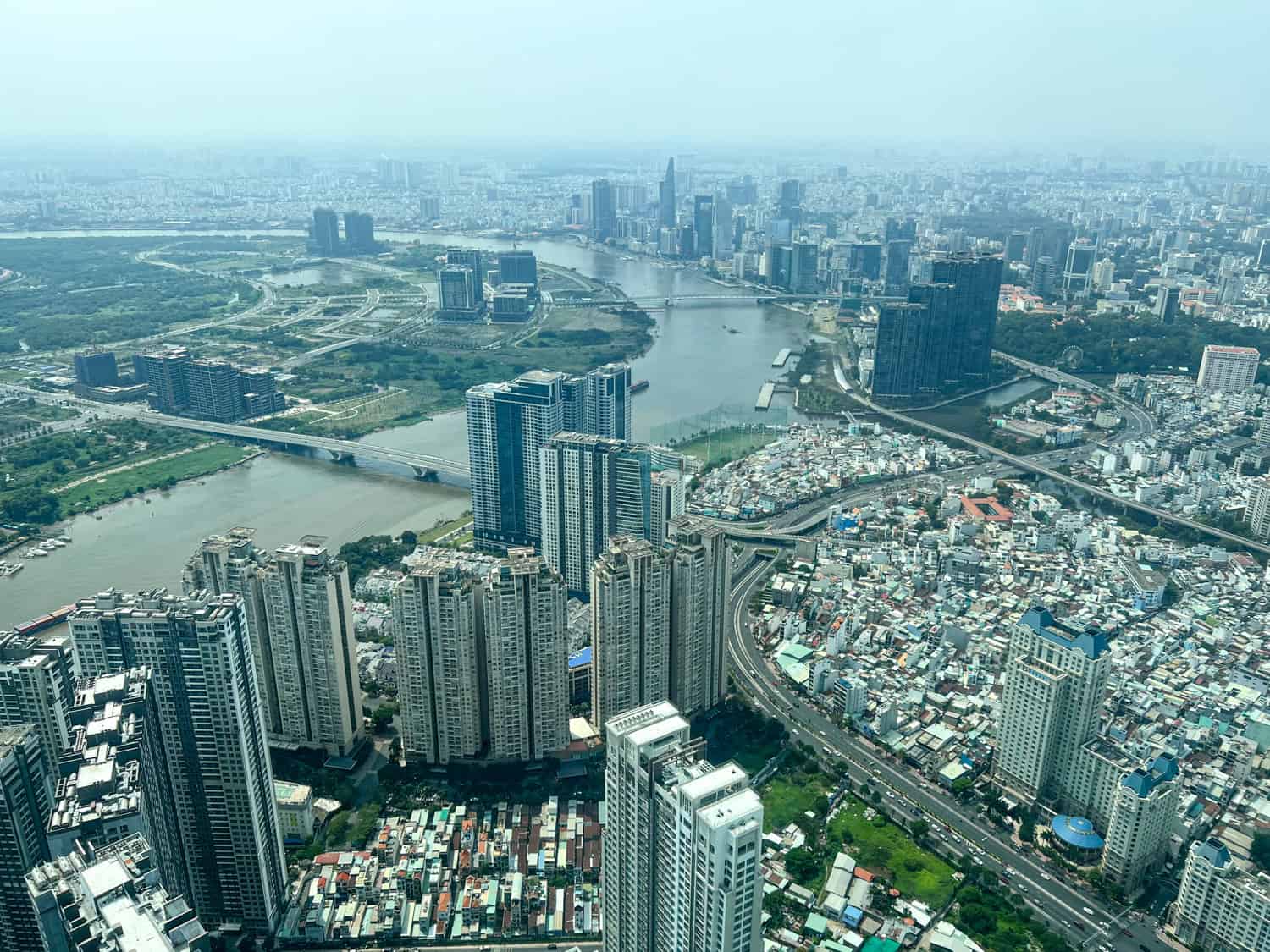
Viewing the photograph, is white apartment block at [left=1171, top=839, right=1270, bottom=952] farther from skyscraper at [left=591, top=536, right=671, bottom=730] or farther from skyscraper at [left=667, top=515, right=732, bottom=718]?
skyscraper at [left=591, top=536, right=671, bottom=730]

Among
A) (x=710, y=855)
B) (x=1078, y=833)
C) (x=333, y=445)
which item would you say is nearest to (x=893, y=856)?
(x=1078, y=833)

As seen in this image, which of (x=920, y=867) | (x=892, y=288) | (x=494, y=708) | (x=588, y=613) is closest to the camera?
(x=920, y=867)

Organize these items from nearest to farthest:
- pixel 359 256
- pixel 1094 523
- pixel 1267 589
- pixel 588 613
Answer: pixel 588 613 < pixel 1267 589 < pixel 1094 523 < pixel 359 256

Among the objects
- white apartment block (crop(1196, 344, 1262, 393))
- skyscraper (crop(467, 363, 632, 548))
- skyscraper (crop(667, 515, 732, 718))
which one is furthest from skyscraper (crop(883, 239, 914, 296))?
skyscraper (crop(667, 515, 732, 718))

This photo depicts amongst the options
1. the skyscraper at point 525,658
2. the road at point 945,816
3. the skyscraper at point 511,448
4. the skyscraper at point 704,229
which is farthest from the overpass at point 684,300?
the skyscraper at point 525,658

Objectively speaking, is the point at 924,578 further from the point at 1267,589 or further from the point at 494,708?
the point at 494,708

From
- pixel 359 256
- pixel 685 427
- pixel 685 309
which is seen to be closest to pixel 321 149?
pixel 359 256
